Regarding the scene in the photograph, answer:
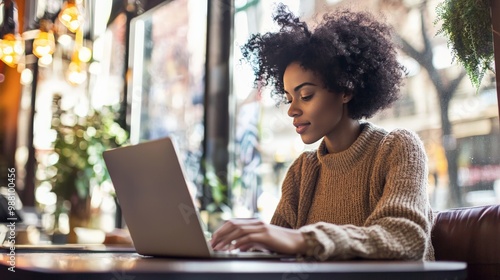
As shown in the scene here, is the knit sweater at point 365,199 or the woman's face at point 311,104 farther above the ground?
the woman's face at point 311,104

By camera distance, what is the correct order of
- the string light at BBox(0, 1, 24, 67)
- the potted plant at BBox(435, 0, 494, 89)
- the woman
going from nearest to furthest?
the woman < the potted plant at BBox(435, 0, 494, 89) < the string light at BBox(0, 1, 24, 67)

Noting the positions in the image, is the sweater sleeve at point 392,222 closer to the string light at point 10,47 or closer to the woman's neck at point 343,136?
the woman's neck at point 343,136

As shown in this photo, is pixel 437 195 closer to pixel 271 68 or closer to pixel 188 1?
pixel 271 68

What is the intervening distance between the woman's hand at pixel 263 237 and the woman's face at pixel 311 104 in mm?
638

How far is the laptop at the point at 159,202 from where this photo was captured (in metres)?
1.23

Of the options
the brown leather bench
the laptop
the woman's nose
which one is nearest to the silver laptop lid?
the laptop

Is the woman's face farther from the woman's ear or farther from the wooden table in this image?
the wooden table

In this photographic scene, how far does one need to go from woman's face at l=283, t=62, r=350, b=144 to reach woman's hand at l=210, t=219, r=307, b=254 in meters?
0.64

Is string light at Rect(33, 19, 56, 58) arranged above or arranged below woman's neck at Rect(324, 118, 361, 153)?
above

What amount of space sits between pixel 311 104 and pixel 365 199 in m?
0.33

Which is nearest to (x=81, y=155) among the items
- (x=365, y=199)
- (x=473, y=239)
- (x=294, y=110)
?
(x=294, y=110)

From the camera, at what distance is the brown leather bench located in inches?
66.7

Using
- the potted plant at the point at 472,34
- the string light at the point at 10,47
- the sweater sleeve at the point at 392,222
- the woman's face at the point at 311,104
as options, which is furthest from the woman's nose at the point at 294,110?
the string light at the point at 10,47

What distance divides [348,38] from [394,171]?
540 mm
